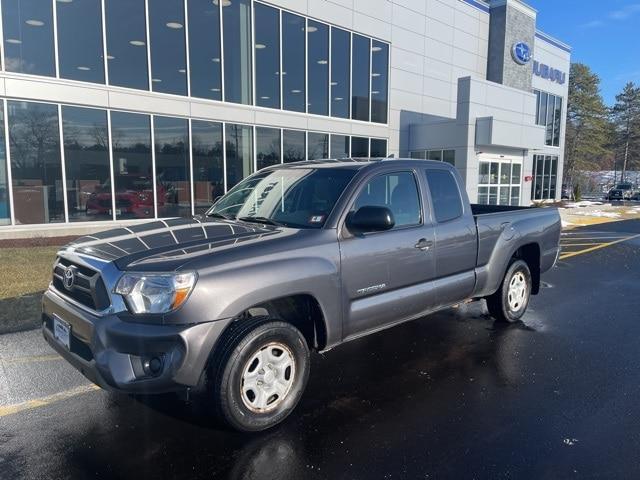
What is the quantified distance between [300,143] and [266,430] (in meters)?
15.5

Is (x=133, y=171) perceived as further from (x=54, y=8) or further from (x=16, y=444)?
(x=16, y=444)

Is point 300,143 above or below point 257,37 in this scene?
below

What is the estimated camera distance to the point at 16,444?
3.22 m

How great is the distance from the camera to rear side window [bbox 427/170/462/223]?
4812 mm

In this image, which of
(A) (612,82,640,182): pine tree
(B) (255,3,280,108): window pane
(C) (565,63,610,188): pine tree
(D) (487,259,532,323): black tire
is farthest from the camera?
(A) (612,82,640,182): pine tree

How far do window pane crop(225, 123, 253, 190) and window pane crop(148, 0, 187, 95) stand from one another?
6.70 feet

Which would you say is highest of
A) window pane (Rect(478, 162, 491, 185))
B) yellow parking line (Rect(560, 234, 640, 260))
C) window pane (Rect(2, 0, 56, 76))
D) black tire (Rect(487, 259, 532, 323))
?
window pane (Rect(2, 0, 56, 76))

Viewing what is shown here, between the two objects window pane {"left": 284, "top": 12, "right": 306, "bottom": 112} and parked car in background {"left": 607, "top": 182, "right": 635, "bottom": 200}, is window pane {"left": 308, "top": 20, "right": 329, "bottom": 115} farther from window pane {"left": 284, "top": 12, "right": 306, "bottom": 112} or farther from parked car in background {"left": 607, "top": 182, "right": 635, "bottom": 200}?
parked car in background {"left": 607, "top": 182, "right": 635, "bottom": 200}

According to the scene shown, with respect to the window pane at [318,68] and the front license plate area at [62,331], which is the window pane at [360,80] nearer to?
the window pane at [318,68]

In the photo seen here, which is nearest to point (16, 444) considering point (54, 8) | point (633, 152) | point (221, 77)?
point (54, 8)

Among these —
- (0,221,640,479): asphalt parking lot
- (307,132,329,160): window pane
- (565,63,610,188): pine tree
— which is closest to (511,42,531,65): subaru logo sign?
(307,132,329,160): window pane

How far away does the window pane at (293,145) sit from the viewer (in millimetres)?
17688

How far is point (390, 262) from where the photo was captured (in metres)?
4.13

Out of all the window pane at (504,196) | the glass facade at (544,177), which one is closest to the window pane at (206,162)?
the window pane at (504,196)
